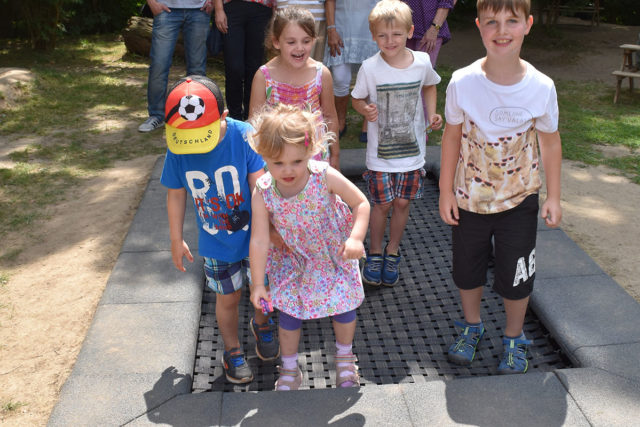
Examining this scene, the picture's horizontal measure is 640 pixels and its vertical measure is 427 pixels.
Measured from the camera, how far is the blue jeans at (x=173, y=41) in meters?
5.63

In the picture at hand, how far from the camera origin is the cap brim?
2176 mm

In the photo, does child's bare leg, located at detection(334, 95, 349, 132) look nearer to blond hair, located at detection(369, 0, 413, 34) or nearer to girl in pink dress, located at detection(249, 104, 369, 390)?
blond hair, located at detection(369, 0, 413, 34)

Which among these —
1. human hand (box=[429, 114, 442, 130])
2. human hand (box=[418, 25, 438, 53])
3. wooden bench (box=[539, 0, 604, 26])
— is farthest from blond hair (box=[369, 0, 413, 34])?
wooden bench (box=[539, 0, 604, 26])

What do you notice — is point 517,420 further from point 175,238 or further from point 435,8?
point 435,8

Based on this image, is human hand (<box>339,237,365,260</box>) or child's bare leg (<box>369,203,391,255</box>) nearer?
human hand (<box>339,237,365,260</box>)

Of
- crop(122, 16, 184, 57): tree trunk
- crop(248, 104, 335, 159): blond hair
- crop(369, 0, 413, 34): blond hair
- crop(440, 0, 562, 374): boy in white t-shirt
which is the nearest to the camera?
crop(248, 104, 335, 159): blond hair

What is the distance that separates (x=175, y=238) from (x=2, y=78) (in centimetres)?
541

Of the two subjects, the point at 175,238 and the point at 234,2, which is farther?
the point at 234,2

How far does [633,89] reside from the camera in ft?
26.6

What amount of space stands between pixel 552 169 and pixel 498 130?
27cm

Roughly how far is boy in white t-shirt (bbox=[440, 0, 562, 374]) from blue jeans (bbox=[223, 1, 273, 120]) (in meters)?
2.78

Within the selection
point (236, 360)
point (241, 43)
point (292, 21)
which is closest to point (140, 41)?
point (241, 43)

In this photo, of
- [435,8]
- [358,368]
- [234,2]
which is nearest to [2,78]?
[234,2]

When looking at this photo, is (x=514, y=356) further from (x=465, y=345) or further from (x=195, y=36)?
(x=195, y=36)
